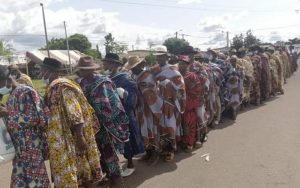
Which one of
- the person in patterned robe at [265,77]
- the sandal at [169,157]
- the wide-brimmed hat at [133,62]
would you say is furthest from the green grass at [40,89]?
the person in patterned robe at [265,77]

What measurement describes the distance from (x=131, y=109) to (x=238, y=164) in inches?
74.1

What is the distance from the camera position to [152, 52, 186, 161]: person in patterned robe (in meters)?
7.10

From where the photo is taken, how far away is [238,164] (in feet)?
21.8

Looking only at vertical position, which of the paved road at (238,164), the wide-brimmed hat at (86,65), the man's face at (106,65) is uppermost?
the wide-brimmed hat at (86,65)

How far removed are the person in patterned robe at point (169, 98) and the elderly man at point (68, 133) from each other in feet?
7.49

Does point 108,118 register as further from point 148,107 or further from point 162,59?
point 162,59

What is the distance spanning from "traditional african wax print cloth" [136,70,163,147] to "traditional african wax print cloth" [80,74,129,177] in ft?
3.32

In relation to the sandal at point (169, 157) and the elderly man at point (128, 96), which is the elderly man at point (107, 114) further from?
the sandal at point (169, 157)

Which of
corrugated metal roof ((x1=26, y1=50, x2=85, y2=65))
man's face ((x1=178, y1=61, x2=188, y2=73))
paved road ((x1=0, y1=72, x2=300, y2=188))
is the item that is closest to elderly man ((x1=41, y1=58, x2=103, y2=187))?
paved road ((x1=0, y1=72, x2=300, y2=188))

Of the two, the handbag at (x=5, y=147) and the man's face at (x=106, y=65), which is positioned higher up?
the man's face at (x=106, y=65)

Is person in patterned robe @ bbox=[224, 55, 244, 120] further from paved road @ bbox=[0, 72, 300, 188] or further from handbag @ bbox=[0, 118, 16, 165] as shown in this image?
handbag @ bbox=[0, 118, 16, 165]

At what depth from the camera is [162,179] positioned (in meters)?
6.17

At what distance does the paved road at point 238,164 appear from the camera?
588 cm

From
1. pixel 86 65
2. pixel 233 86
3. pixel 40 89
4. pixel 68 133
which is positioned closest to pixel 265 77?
pixel 233 86
